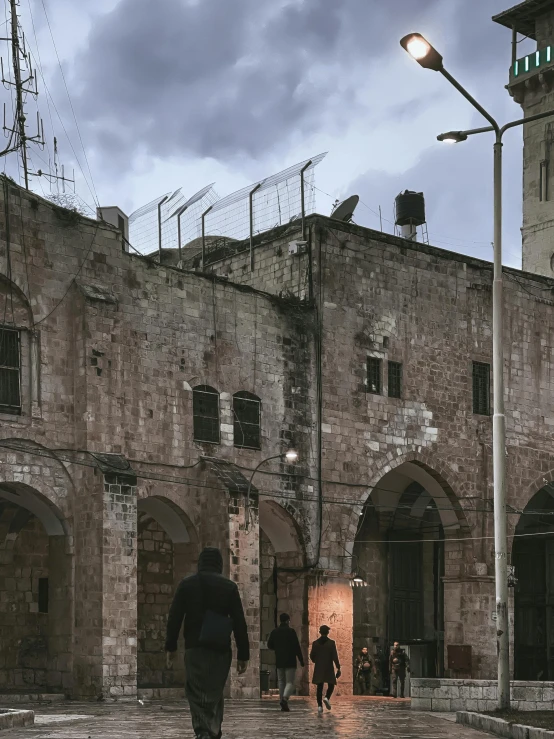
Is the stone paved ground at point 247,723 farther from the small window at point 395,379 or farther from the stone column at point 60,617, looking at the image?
the small window at point 395,379

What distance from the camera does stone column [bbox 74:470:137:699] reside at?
27516mm

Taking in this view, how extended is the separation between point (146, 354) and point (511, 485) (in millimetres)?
12839

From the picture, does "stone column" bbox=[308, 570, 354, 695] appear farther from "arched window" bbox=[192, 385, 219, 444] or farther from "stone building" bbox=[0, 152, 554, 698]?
"arched window" bbox=[192, 385, 219, 444]

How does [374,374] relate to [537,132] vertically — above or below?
below

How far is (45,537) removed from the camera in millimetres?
31641

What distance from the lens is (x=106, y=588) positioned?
2767 centimetres

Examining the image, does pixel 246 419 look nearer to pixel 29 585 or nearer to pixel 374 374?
pixel 374 374

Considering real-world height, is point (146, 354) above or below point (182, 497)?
above

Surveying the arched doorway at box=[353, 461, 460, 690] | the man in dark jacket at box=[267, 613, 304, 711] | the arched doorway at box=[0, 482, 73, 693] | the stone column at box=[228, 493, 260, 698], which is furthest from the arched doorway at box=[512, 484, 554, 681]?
the man in dark jacket at box=[267, 613, 304, 711]

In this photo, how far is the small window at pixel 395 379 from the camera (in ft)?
117

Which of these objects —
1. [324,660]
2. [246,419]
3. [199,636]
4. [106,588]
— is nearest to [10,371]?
A: [106,588]

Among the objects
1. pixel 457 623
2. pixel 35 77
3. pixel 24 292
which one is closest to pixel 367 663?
pixel 457 623

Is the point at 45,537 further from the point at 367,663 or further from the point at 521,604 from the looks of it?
the point at 521,604

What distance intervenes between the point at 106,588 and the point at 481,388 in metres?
14.5
